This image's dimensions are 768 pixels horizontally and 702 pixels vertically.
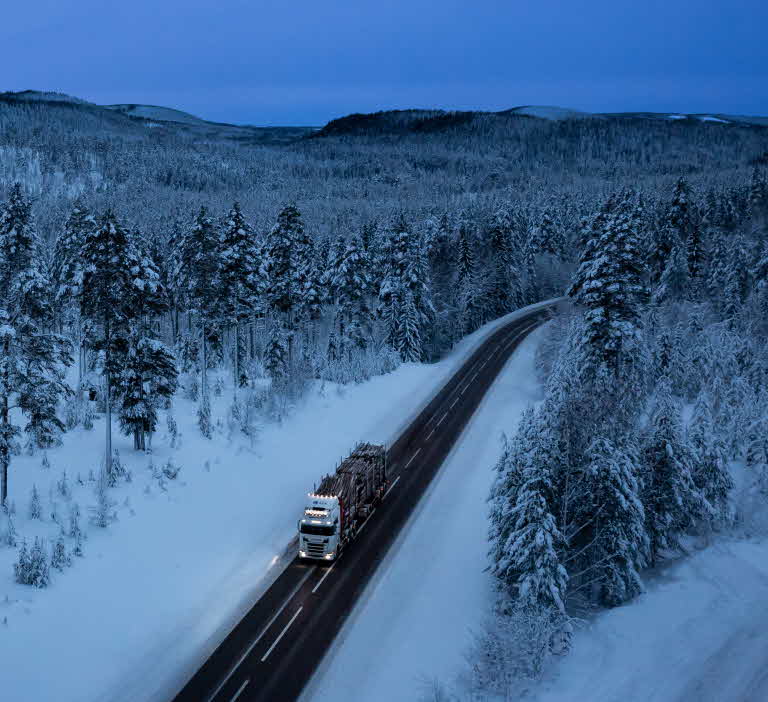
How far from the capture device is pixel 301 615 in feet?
67.6

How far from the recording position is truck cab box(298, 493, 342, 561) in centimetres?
2356

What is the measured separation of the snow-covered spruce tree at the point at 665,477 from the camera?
23188 millimetres

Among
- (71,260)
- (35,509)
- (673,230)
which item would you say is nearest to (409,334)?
(71,260)

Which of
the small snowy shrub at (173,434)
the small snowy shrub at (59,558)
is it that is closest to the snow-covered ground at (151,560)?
the small snowy shrub at (59,558)

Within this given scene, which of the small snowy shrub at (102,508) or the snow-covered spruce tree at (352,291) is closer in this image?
the small snowy shrub at (102,508)

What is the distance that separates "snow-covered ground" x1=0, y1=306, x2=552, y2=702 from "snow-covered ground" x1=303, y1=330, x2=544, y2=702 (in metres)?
4.04

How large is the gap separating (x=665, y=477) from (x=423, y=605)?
1007 centimetres

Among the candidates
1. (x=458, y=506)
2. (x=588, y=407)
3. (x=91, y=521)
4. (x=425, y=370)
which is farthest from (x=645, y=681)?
(x=425, y=370)

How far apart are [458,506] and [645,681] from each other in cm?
1321

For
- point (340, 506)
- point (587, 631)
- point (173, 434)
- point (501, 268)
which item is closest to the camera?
point (587, 631)

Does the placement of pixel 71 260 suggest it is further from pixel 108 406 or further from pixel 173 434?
pixel 108 406

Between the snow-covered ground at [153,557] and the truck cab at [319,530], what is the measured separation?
1.56m

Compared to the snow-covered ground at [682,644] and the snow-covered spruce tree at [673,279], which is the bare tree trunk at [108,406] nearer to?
the snow-covered ground at [682,644]

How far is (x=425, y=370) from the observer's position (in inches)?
2186
